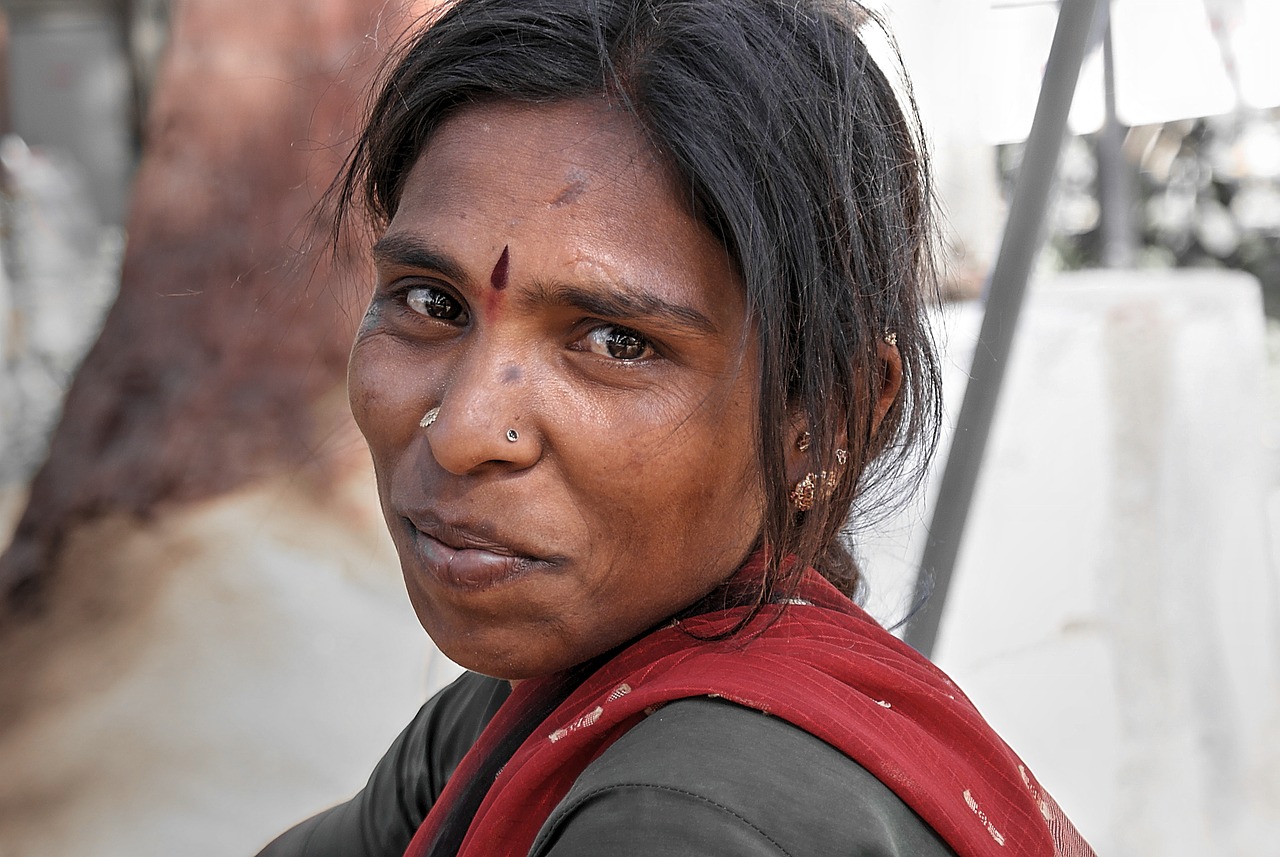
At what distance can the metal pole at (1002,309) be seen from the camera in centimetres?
119

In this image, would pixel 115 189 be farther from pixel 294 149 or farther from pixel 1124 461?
pixel 1124 461

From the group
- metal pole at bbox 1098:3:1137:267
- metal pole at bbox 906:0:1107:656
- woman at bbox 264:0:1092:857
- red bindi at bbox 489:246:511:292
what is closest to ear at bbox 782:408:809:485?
woman at bbox 264:0:1092:857

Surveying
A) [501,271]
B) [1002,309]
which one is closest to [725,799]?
[501,271]

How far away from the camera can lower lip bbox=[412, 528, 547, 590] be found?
2.58 feet

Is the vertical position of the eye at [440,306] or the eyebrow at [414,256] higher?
the eyebrow at [414,256]

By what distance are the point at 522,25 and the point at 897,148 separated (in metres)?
0.30

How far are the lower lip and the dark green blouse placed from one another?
149 millimetres

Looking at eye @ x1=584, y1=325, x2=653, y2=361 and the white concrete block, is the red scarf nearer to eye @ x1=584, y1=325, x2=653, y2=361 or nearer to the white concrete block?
eye @ x1=584, y1=325, x2=653, y2=361

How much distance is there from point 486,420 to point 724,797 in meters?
0.28

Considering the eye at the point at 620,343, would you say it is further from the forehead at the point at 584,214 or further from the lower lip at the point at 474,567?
the lower lip at the point at 474,567

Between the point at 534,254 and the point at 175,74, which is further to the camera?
the point at 175,74

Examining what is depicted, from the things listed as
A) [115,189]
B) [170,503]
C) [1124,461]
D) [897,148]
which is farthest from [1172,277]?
[115,189]

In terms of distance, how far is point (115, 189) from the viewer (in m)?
4.63

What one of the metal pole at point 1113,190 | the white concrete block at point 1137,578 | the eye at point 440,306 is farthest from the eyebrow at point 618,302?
the metal pole at point 1113,190
